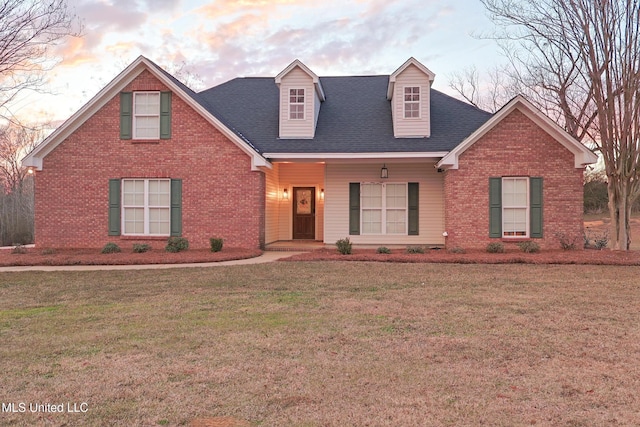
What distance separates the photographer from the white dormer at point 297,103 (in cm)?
1638

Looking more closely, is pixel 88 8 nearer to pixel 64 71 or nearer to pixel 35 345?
pixel 64 71

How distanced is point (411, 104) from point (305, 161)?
4.28m

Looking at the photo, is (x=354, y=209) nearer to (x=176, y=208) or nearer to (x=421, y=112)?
(x=421, y=112)

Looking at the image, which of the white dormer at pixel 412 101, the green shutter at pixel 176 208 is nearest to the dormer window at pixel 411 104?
the white dormer at pixel 412 101

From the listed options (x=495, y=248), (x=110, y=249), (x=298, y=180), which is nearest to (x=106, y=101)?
(x=110, y=249)

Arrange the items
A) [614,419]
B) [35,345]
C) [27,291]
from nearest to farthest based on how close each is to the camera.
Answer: [614,419] → [35,345] → [27,291]

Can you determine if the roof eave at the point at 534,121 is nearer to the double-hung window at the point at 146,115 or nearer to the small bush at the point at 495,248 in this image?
the small bush at the point at 495,248

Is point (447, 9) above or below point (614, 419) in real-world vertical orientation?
above

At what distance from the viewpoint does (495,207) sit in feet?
46.9

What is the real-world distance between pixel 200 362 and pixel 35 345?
2.07 m

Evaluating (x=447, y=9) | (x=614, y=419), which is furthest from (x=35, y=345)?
(x=447, y=9)

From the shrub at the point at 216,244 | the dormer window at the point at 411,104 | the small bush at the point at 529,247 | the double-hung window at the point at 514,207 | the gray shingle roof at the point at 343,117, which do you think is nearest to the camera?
the small bush at the point at 529,247

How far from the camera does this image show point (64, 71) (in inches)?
674

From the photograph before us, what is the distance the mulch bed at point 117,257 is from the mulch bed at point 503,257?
2012 millimetres
